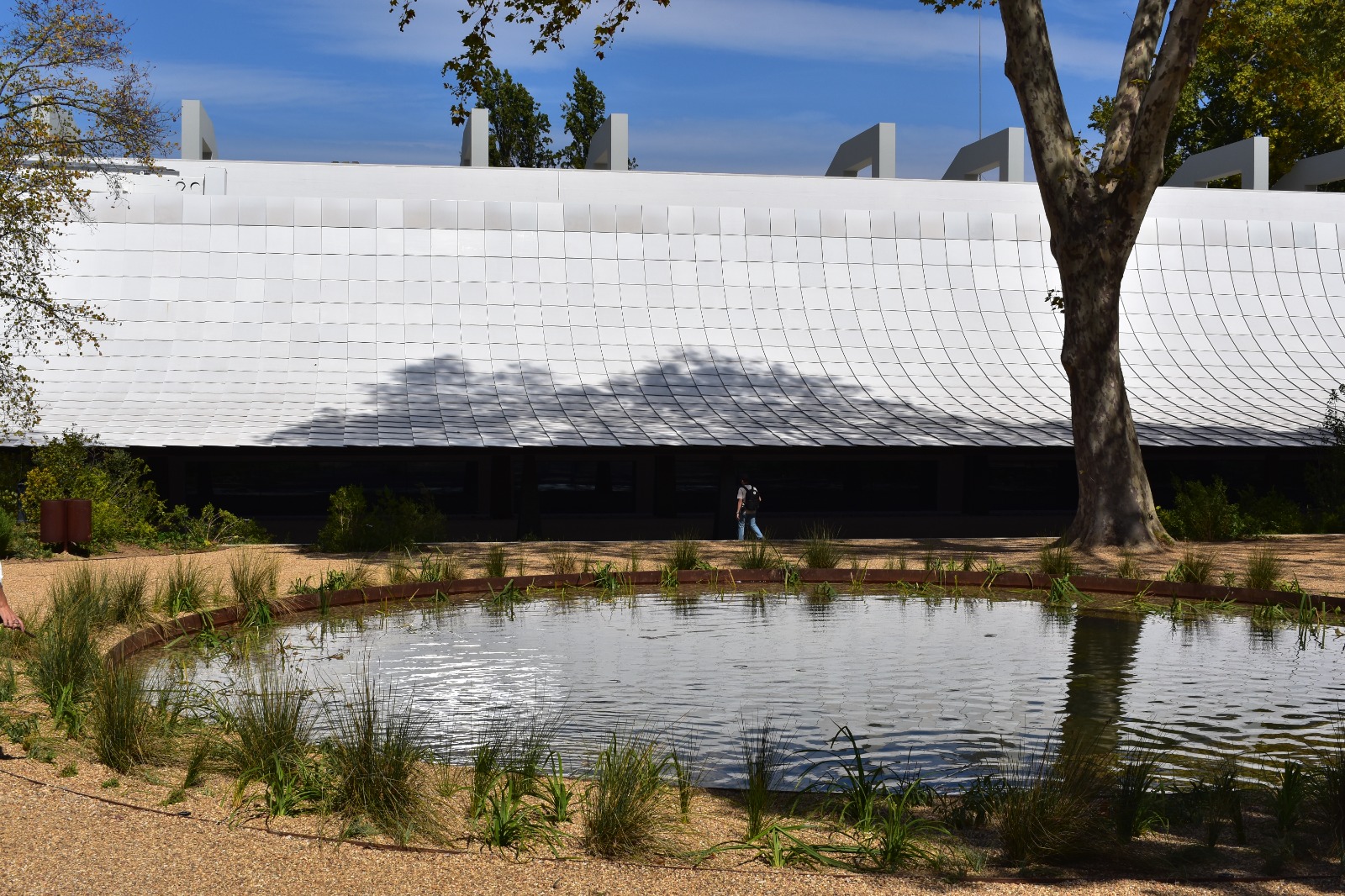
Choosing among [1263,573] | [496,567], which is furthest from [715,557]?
[1263,573]

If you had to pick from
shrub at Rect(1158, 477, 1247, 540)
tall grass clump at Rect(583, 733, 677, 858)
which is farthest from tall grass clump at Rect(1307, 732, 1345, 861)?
shrub at Rect(1158, 477, 1247, 540)

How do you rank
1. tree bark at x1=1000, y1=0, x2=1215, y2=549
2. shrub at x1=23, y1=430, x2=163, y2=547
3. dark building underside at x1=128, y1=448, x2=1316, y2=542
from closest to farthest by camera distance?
tree bark at x1=1000, y1=0, x2=1215, y2=549 → shrub at x1=23, y1=430, x2=163, y2=547 → dark building underside at x1=128, y1=448, x2=1316, y2=542

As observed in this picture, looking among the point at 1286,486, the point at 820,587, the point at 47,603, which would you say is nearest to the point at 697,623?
the point at 820,587

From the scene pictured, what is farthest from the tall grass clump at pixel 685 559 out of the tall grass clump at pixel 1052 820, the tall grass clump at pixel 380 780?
the tall grass clump at pixel 1052 820

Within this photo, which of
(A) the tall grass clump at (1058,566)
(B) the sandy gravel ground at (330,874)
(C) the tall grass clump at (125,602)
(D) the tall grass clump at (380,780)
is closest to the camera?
(B) the sandy gravel ground at (330,874)

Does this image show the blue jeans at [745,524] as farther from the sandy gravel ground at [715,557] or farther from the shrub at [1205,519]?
the shrub at [1205,519]

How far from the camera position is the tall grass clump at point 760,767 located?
5.52 m

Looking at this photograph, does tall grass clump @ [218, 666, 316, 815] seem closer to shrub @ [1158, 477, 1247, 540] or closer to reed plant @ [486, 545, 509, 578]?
reed plant @ [486, 545, 509, 578]

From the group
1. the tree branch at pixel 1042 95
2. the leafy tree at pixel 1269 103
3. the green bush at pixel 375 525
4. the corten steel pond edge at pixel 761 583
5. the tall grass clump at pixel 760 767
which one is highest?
the leafy tree at pixel 1269 103

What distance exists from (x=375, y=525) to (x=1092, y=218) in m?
10.3

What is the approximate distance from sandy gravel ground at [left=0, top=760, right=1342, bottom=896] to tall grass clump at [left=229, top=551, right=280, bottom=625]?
5.78 meters

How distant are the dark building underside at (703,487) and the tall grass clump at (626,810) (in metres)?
16.1

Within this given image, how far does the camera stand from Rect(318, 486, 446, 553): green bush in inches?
691

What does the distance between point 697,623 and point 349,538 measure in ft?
25.6
